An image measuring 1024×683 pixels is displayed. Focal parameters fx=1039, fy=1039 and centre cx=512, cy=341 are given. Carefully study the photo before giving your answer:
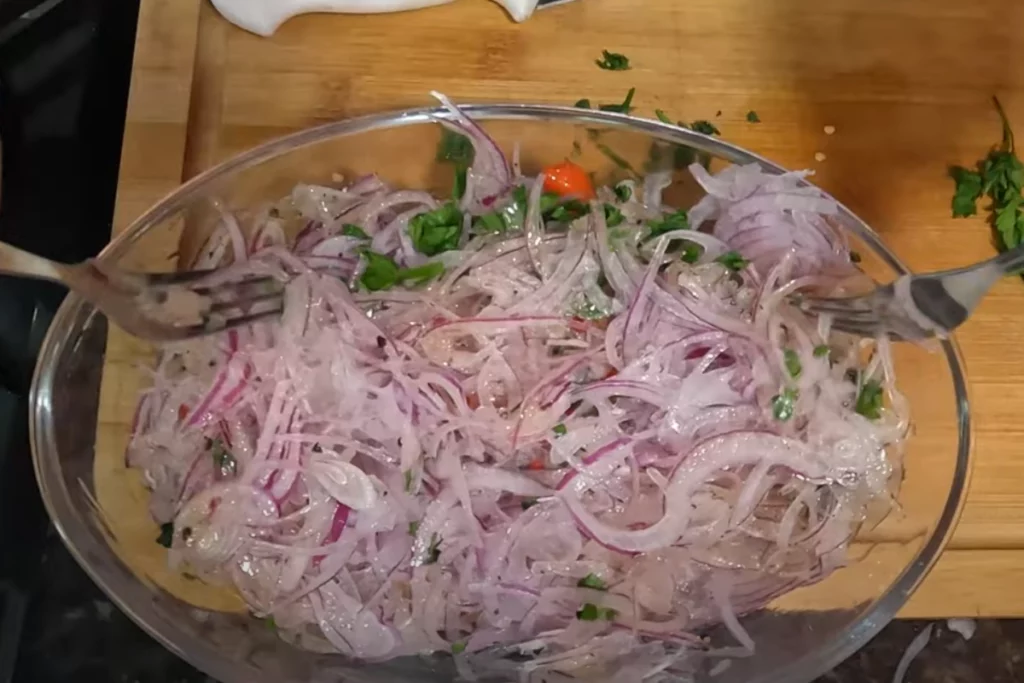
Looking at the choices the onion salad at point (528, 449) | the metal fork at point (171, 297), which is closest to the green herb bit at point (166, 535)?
the onion salad at point (528, 449)

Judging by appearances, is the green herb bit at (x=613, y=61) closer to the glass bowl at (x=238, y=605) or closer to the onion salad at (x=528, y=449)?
the glass bowl at (x=238, y=605)

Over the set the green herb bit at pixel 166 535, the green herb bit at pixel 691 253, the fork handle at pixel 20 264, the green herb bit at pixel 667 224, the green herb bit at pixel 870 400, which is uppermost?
the fork handle at pixel 20 264

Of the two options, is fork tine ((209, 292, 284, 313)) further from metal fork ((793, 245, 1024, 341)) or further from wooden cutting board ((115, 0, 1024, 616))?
metal fork ((793, 245, 1024, 341))

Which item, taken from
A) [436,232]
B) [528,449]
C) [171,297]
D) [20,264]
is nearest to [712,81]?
[436,232]

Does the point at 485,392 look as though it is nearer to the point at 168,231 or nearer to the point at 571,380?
the point at 571,380

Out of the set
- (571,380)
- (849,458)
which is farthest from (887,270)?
(571,380)

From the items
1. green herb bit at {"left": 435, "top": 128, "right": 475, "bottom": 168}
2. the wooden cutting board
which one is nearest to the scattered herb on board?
the wooden cutting board

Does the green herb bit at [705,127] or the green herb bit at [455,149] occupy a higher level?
the green herb bit at [455,149]

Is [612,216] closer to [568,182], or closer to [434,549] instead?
[568,182]
